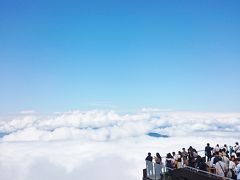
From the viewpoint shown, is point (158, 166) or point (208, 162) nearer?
point (208, 162)

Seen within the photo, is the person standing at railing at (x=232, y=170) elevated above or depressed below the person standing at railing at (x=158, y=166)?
above

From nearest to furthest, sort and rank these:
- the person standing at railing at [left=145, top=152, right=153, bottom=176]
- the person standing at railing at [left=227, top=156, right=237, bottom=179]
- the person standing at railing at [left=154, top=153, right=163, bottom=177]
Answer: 1. the person standing at railing at [left=227, top=156, right=237, bottom=179]
2. the person standing at railing at [left=154, top=153, right=163, bottom=177]
3. the person standing at railing at [left=145, top=152, right=153, bottom=176]

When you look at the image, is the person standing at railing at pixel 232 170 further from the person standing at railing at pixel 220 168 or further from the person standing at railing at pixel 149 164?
the person standing at railing at pixel 149 164

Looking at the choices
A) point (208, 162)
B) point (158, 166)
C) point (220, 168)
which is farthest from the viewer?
point (158, 166)

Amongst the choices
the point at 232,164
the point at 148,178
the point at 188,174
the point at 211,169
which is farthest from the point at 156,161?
the point at 232,164

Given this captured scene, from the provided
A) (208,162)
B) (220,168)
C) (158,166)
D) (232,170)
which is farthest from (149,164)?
(232,170)

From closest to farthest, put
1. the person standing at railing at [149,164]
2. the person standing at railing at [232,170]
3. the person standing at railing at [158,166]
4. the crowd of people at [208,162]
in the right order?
the person standing at railing at [232,170], the crowd of people at [208,162], the person standing at railing at [158,166], the person standing at railing at [149,164]

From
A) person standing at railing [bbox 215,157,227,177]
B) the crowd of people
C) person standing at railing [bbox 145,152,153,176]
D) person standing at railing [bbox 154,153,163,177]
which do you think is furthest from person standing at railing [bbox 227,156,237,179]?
person standing at railing [bbox 145,152,153,176]

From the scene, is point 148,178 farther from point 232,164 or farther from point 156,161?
point 232,164

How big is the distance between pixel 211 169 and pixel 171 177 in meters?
3.44

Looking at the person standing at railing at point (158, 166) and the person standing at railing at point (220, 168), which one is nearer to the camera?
the person standing at railing at point (220, 168)

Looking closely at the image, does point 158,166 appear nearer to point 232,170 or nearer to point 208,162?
point 208,162

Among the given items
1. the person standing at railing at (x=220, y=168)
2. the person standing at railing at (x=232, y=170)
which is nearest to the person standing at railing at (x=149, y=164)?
the person standing at railing at (x=220, y=168)

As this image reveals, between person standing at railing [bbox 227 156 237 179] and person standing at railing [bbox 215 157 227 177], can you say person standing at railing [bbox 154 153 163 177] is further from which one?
person standing at railing [bbox 227 156 237 179]
